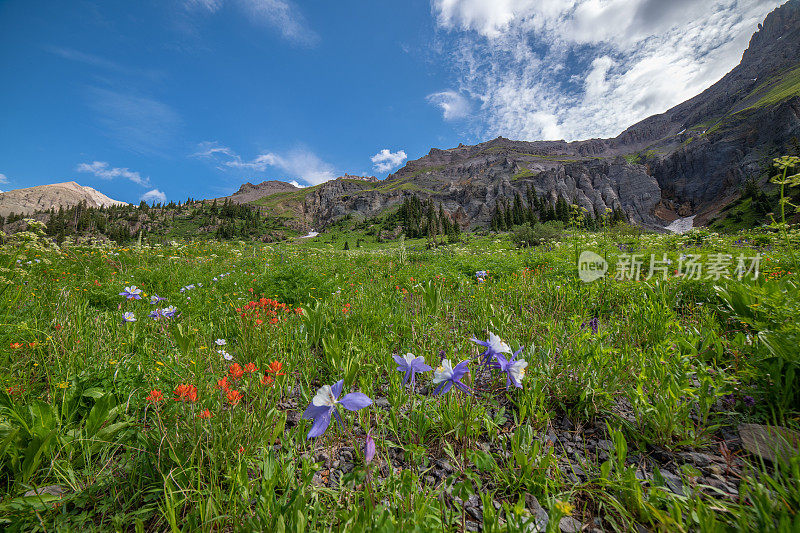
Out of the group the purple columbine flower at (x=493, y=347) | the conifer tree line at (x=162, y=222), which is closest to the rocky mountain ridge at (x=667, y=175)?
the conifer tree line at (x=162, y=222)

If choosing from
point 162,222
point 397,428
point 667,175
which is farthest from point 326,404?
point 667,175

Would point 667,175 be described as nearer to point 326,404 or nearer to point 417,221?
point 417,221

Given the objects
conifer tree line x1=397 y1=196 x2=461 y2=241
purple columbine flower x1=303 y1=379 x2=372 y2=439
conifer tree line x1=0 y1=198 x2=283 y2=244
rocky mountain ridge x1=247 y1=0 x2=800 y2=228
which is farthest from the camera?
rocky mountain ridge x1=247 y1=0 x2=800 y2=228

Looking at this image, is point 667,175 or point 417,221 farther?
point 667,175

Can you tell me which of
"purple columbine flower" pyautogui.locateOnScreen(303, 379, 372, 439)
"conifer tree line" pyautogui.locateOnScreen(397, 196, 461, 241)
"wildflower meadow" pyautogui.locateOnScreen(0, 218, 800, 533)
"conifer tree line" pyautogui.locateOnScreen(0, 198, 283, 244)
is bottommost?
"wildflower meadow" pyautogui.locateOnScreen(0, 218, 800, 533)

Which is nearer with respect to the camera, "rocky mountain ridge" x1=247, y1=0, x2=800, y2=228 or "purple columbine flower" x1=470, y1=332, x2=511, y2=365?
"purple columbine flower" x1=470, y1=332, x2=511, y2=365

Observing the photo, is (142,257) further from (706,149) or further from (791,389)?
(706,149)

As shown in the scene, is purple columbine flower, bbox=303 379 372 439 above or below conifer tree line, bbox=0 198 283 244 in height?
below

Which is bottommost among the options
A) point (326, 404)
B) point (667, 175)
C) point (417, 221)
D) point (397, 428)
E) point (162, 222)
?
point (397, 428)

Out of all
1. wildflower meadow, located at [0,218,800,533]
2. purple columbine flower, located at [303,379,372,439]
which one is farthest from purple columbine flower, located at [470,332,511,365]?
purple columbine flower, located at [303,379,372,439]

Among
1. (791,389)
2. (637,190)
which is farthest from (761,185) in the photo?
(791,389)

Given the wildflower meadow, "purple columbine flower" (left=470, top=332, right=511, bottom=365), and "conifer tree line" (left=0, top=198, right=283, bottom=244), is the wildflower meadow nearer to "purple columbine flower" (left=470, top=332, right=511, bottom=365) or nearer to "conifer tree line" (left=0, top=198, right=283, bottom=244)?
"purple columbine flower" (left=470, top=332, right=511, bottom=365)

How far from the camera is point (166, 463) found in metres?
1.61

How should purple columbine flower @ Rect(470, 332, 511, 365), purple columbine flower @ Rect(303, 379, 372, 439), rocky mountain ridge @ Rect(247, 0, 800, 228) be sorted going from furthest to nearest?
rocky mountain ridge @ Rect(247, 0, 800, 228)
purple columbine flower @ Rect(470, 332, 511, 365)
purple columbine flower @ Rect(303, 379, 372, 439)
